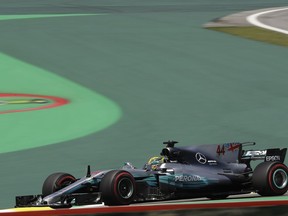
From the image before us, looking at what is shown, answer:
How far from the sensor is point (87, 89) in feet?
68.9

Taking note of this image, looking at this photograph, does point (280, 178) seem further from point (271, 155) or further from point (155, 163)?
point (155, 163)

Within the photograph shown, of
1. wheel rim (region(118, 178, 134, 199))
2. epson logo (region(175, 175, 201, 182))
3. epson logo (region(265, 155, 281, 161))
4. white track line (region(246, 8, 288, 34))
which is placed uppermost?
white track line (region(246, 8, 288, 34))

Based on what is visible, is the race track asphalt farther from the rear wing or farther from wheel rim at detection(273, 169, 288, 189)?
wheel rim at detection(273, 169, 288, 189)

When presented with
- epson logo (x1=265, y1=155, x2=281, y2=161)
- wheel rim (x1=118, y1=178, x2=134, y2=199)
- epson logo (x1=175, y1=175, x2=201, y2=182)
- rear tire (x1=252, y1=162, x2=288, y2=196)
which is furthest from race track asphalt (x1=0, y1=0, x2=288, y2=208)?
rear tire (x1=252, y1=162, x2=288, y2=196)

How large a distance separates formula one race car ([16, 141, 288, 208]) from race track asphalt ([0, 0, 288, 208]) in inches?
59.5

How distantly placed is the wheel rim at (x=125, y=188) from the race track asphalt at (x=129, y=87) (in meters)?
2.15

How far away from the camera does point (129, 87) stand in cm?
2083

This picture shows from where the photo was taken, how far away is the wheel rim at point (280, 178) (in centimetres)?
1184

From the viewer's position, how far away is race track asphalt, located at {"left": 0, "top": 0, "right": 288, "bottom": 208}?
50.5 ft

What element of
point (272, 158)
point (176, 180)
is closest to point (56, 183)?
point (176, 180)

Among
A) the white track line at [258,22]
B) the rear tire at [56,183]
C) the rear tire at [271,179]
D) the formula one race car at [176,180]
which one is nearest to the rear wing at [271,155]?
the formula one race car at [176,180]

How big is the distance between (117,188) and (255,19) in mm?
22927

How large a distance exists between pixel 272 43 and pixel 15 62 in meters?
7.56

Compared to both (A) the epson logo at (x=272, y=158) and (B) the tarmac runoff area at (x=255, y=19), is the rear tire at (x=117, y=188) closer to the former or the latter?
(A) the epson logo at (x=272, y=158)
